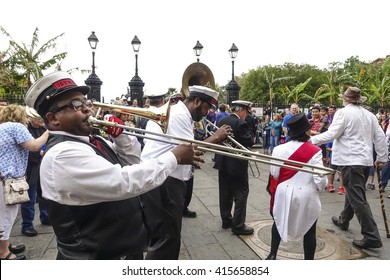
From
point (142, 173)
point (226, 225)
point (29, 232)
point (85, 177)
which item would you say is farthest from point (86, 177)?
point (29, 232)

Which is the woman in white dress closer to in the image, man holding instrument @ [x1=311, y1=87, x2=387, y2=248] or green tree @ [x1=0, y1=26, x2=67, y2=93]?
man holding instrument @ [x1=311, y1=87, x2=387, y2=248]

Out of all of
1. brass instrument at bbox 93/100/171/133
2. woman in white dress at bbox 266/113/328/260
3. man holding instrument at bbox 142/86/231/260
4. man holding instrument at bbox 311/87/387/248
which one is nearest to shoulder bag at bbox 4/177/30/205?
man holding instrument at bbox 142/86/231/260

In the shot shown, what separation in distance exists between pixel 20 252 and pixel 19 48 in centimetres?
1465

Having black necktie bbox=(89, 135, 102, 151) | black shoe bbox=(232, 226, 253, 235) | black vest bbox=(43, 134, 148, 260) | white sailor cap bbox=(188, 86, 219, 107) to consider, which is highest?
white sailor cap bbox=(188, 86, 219, 107)

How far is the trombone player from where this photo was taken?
438 cm

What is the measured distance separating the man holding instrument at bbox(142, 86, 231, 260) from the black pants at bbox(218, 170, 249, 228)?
4.77 ft

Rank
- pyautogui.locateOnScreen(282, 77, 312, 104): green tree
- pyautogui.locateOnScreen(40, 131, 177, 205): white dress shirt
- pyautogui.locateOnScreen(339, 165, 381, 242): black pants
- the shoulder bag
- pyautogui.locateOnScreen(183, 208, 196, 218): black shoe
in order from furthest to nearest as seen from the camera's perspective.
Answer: pyautogui.locateOnScreen(282, 77, 312, 104): green tree, pyautogui.locateOnScreen(183, 208, 196, 218): black shoe, pyautogui.locateOnScreen(339, 165, 381, 242): black pants, the shoulder bag, pyautogui.locateOnScreen(40, 131, 177, 205): white dress shirt

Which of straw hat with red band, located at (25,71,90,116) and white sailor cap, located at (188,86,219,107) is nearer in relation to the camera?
straw hat with red band, located at (25,71,90,116)

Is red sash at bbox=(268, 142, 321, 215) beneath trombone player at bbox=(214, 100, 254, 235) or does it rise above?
above

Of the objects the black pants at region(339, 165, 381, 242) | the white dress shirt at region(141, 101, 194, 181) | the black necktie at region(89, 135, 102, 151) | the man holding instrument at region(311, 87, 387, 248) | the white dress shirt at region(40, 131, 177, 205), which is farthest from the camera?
the man holding instrument at region(311, 87, 387, 248)

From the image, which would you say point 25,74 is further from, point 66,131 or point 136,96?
point 66,131

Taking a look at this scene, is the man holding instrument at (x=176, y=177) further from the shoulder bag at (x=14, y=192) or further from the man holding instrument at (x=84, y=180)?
the shoulder bag at (x=14, y=192)

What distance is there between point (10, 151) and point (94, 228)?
2592 millimetres
